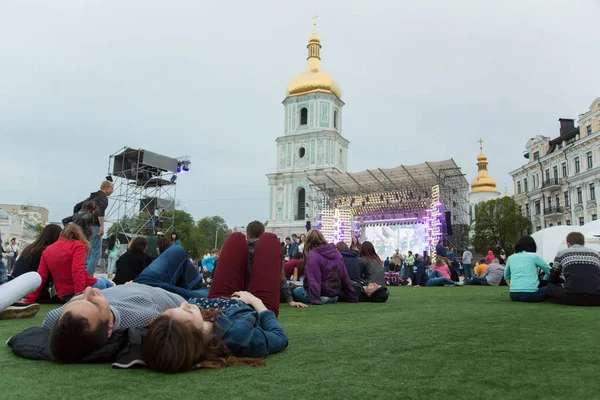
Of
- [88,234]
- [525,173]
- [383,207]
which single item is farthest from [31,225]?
[88,234]

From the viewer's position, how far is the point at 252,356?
2521 millimetres

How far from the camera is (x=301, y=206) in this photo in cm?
4303

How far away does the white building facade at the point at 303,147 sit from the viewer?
42.3 metres

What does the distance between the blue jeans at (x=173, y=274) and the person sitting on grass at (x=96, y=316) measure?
0.98 meters

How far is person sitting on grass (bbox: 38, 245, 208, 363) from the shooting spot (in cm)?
217

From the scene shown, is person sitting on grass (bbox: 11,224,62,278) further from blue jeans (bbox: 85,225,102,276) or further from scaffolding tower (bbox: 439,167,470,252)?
scaffolding tower (bbox: 439,167,470,252)

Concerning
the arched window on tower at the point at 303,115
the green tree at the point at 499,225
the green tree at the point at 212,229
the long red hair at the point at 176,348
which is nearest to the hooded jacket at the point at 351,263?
the long red hair at the point at 176,348

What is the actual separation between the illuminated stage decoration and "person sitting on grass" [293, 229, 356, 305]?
21251mm

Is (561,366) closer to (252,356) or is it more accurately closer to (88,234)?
(252,356)

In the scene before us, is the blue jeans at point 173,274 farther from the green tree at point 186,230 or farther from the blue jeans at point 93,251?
the green tree at point 186,230

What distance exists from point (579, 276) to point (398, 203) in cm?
2571

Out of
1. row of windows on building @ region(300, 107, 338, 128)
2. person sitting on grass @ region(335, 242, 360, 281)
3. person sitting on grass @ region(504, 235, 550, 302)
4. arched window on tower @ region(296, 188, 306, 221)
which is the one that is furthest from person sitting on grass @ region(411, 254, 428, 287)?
row of windows on building @ region(300, 107, 338, 128)

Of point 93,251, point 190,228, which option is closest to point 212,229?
point 190,228

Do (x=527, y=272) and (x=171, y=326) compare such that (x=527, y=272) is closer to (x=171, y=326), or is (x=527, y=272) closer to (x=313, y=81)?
(x=171, y=326)
